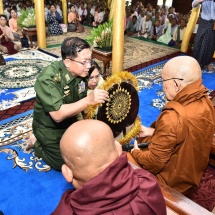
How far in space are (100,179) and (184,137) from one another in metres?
1.04

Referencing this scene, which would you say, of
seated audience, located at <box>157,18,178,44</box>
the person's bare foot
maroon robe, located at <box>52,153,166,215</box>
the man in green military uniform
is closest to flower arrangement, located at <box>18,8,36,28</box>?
seated audience, located at <box>157,18,178,44</box>

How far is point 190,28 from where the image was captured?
723 centimetres

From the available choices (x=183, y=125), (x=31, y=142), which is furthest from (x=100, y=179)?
(x=31, y=142)

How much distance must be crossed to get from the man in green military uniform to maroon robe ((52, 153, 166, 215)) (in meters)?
1.05

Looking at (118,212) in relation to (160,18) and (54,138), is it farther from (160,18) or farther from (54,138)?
(160,18)

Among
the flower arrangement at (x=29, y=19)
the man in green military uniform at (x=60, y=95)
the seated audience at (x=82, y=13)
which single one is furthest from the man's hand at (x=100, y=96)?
the seated audience at (x=82, y=13)

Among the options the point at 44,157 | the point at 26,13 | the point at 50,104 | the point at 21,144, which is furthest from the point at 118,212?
the point at 26,13

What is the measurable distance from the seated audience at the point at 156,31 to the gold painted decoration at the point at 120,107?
280 inches

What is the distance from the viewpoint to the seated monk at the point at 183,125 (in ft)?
5.99

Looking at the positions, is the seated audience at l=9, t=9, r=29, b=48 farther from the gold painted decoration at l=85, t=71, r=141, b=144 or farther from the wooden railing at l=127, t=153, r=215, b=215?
the wooden railing at l=127, t=153, r=215, b=215

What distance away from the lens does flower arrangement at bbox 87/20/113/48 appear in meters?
5.54

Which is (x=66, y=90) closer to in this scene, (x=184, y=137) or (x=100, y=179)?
(x=184, y=137)

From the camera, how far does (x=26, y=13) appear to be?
7.67 meters

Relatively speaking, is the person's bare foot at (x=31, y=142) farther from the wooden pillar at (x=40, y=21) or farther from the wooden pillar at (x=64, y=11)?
the wooden pillar at (x=64, y=11)
